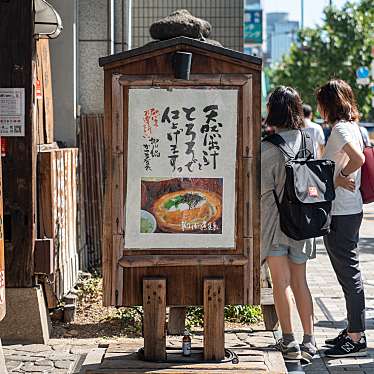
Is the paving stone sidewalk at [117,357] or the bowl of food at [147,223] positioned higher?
the bowl of food at [147,223]

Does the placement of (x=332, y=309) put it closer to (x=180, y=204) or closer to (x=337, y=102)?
(x=337, y=102)

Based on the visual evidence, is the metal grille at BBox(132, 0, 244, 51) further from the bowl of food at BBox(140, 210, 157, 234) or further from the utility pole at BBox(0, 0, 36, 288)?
the bowl of food at BBox(140, 210, 157, 234)

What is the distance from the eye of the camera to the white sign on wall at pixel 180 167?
562 cm

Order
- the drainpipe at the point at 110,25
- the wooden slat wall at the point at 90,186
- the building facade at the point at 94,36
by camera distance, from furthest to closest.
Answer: the drainpipe at the point at 110,25, the wooden slat wall at the point at 90,186, the building facade at the point at 94,36

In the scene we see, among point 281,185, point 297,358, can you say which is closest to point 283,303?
point 297,358

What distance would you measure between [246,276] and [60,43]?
153 inches

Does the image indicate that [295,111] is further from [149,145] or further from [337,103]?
[149,145]

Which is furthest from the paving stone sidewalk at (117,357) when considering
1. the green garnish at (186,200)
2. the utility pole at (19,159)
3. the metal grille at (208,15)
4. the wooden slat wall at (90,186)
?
the metal grille at (208,15)

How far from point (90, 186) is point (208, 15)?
297 cm

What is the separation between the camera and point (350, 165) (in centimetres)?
668

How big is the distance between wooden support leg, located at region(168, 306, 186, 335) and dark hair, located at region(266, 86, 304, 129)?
64.3 inches

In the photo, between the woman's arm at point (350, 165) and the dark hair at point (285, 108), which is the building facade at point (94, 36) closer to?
the dark hair at point (285, 108)

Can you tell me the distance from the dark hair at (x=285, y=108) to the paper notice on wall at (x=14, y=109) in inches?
72.0

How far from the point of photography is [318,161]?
6414 millimetres
